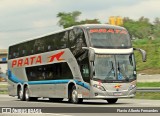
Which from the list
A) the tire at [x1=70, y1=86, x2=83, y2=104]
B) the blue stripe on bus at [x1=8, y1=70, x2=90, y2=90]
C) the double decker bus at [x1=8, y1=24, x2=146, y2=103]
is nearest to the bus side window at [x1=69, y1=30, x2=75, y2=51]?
the double decker bus at [x1=8, y1=24, x2=146, y2=103]

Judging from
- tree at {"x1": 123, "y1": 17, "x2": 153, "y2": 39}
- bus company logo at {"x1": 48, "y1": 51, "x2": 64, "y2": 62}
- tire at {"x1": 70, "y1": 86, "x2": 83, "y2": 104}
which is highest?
tree at {"x1": 123, "y1": 17, "x2": 153, "y2": 39}

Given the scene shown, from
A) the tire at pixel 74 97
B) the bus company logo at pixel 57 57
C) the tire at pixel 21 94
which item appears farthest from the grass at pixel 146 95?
the tire at pixel 74 97

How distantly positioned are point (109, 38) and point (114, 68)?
4.75 feet

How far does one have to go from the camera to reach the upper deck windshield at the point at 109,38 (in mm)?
23625

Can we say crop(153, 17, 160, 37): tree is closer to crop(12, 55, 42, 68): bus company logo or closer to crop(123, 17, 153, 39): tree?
crop(123, 17, 153, 39): tree

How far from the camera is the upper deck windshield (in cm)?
2362

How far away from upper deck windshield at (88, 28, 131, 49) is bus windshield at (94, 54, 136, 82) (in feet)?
1.75

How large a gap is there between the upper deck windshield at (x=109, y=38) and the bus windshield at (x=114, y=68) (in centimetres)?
53

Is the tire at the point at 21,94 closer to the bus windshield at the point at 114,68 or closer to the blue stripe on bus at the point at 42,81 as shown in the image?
the blue stripe on bus at the point at 42,81

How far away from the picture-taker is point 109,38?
942 inches

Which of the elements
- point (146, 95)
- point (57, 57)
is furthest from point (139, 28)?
point (57, 57)

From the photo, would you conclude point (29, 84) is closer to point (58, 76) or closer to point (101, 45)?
point (58, 76)

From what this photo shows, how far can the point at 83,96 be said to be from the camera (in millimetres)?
23984

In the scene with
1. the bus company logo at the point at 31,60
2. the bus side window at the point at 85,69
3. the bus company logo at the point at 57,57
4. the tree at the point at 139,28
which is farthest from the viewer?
the tree at the point at 139,28
